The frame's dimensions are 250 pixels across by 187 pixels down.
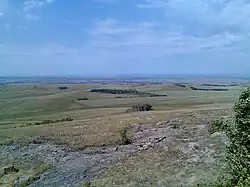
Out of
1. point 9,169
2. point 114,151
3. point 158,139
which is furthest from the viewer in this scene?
point 158,139

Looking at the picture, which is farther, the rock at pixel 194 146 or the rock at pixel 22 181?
the rock at pixel 194 146

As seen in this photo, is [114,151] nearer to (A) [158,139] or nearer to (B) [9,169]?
(A) [158,139]

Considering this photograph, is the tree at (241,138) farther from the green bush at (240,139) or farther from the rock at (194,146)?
the rock at (194,146)

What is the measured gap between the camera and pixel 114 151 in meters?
34.8

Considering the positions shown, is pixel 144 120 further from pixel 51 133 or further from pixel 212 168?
pixel 212 168

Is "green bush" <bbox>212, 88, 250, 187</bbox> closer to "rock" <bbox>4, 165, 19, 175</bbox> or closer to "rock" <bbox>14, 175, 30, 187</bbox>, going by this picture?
"rock" <bbox>14, 175, 30, 187</bbox>

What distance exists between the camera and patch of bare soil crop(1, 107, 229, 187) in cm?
2888

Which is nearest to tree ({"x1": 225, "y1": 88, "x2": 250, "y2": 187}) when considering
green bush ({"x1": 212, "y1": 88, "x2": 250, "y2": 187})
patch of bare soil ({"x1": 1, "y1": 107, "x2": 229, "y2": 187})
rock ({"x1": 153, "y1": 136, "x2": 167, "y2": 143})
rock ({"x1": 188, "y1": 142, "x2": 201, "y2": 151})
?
green bush ({"x1": 212, "y1": 88, "x2": 250, "y2": 187})

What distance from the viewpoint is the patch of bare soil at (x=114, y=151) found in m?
28.9

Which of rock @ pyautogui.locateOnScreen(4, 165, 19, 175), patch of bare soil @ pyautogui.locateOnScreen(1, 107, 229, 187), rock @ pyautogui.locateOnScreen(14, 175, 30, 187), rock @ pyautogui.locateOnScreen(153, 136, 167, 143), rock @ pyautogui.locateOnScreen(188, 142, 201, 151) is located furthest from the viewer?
rock @ pyautogui.locateOnScreen(153, 136, 167, 143)

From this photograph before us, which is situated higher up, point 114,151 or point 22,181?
point 114,151

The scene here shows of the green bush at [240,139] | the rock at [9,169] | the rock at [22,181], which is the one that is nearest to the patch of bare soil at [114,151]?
the rock at [22,181]

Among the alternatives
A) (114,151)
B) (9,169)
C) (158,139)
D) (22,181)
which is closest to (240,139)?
(22,181)

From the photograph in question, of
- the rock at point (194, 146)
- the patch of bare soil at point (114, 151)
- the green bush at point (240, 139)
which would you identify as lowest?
the patch of bare soil at point (114, 151)
